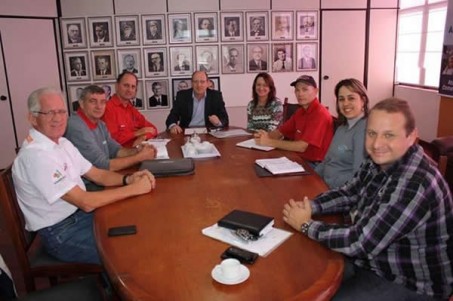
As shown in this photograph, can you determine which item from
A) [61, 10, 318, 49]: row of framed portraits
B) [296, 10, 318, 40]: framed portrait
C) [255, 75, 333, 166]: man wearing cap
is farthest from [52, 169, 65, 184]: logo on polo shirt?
[296, 10, 318, 40]: framed portrait

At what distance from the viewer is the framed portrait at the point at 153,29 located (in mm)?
4820

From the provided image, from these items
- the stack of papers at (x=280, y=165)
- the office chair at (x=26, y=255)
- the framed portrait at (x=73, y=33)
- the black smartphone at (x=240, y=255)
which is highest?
the framed portrait at (x=73, y=33)

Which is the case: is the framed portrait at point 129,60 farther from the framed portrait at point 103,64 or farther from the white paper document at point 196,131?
the white paper document at point 196,131

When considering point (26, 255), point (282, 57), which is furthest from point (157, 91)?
point (26, 255)

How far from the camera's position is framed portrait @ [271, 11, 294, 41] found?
4.95 meters

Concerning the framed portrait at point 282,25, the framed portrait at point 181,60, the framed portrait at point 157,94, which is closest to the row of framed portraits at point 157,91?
the framed portrait at point 157,94

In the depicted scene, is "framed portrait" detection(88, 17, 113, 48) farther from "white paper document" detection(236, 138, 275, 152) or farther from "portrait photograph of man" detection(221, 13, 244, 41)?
"white paper document" detection(236, 138, 275, 152)

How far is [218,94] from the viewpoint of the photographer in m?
3.80

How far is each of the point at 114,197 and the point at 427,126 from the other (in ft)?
14.0

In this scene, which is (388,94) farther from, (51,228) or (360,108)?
(51,228)

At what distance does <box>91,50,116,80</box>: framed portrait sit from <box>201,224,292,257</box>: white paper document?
4091mm

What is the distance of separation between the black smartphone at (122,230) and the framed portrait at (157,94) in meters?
3.87

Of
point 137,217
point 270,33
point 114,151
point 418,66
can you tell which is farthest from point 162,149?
point 418,66

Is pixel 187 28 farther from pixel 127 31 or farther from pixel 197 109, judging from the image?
pixel 197 109
